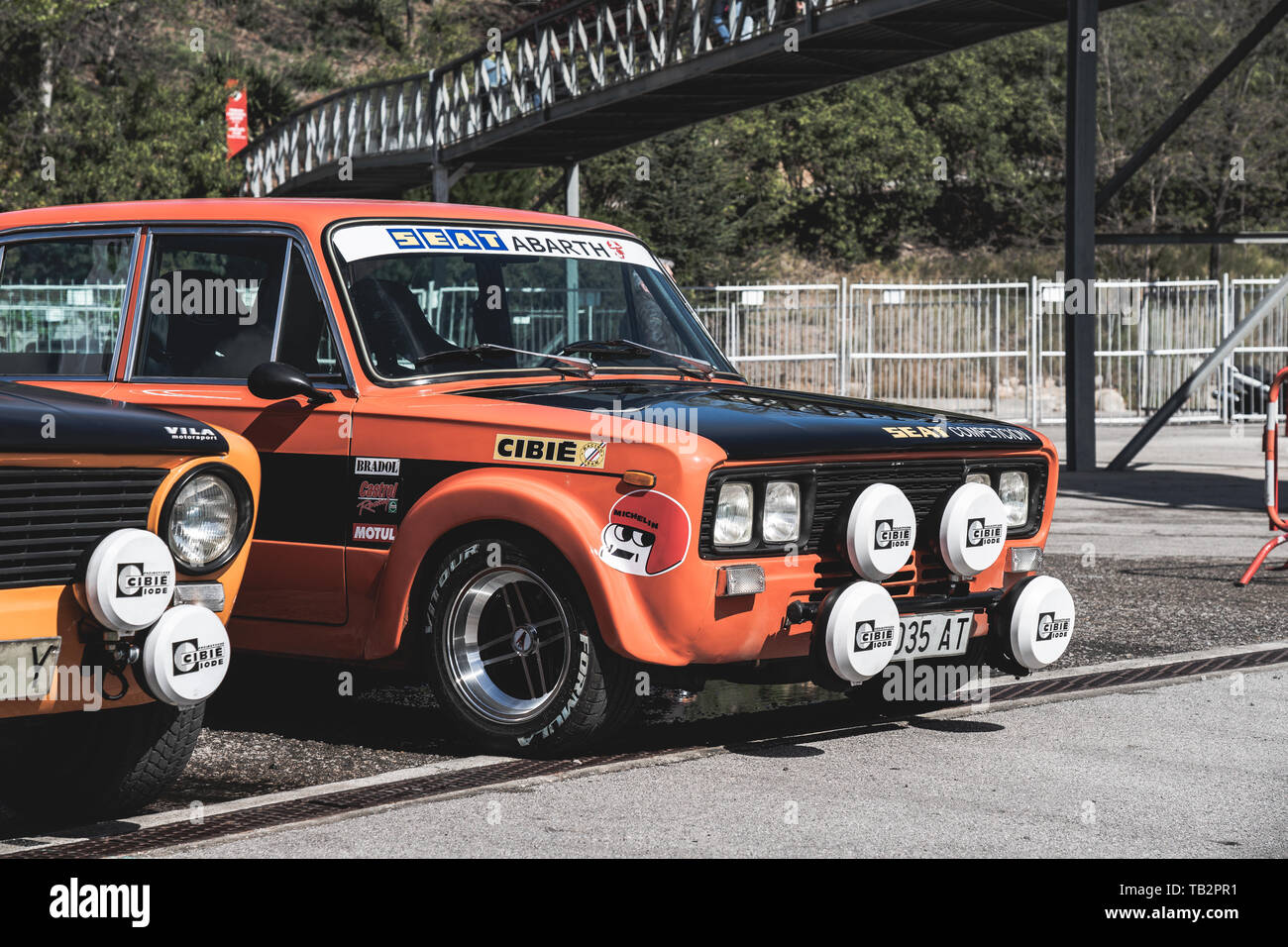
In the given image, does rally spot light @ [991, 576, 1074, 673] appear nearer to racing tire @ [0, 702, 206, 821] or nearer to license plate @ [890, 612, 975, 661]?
license plate @ [890, 612, 975, 661]

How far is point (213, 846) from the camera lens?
4.73 metres

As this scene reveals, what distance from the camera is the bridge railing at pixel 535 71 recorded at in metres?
24.2

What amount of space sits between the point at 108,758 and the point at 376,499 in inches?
52.5

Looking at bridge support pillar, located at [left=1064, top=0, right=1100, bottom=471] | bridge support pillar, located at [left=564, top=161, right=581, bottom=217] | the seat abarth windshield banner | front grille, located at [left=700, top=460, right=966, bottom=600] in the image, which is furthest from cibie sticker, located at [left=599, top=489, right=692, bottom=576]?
bridge support pillar, located at [left=564, top=161, right=581, bottom=217]

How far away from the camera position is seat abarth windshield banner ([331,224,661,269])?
650 centimetres

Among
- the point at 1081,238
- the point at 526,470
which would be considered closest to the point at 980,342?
the point at 1081,238

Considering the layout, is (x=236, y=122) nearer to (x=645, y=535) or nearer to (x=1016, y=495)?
(x=1016, y=495)

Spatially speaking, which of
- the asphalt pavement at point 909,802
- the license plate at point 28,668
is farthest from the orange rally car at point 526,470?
the license plate at point 28,668

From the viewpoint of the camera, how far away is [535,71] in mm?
27797

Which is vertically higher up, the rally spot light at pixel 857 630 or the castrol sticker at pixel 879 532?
the castrol sticker at pixel 879 532

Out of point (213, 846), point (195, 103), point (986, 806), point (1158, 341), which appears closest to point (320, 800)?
point (213, 846)

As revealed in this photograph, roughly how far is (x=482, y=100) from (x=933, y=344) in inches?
340

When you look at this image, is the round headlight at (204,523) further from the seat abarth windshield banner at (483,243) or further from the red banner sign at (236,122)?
the red banner sign at (236,122)

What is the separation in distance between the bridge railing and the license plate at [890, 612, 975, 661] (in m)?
15.9
